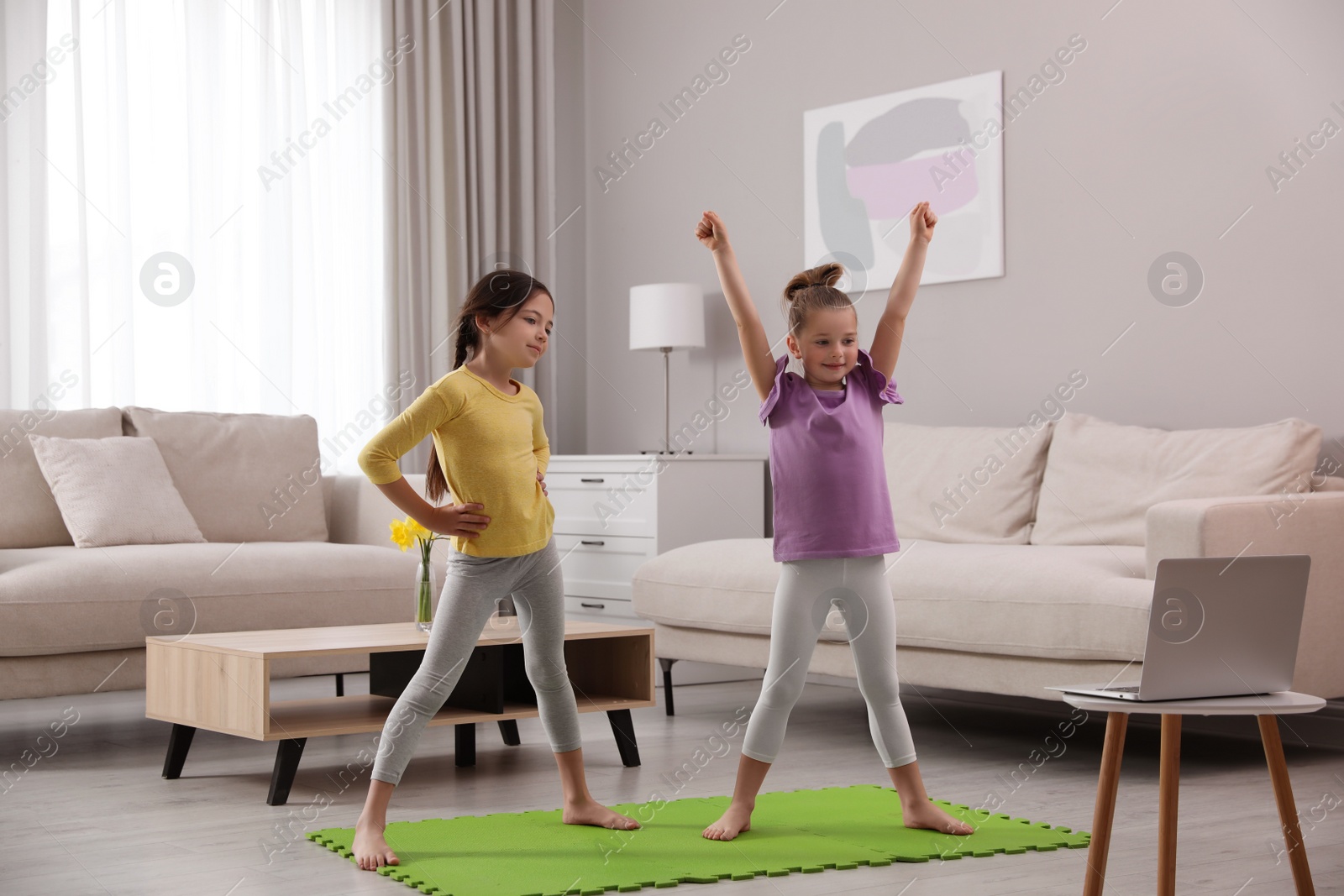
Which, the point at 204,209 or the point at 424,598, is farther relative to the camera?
the point at 204,209

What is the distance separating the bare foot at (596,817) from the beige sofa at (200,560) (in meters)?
1.19

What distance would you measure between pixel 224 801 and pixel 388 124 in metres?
3.30

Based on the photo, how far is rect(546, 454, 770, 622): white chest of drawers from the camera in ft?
15.4

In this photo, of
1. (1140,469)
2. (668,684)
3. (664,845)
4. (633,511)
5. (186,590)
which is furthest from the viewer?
(633,511)

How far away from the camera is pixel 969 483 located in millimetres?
3984

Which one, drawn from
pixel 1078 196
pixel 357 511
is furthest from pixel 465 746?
pixel 1078 196

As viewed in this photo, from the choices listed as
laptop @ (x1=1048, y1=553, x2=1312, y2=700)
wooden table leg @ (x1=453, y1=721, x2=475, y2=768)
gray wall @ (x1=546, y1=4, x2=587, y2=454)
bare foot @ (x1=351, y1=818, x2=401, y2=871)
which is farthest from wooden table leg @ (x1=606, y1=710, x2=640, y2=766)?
gray wall @ (x1=546, y1=4, x2=587, y2=454)

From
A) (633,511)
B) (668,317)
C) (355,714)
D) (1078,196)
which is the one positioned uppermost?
(1078,196)

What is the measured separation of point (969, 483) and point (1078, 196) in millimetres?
932

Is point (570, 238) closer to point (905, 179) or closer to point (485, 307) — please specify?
point (905, 179)

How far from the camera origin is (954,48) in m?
4.52

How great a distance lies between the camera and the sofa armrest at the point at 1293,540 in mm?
2930

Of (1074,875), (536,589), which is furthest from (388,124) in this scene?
(1074,875)

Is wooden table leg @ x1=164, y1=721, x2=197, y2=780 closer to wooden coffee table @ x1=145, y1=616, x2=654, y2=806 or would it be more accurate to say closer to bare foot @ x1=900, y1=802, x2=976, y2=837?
wooden coffee table @ x1=145, y1=616, x2=654, y2=806
